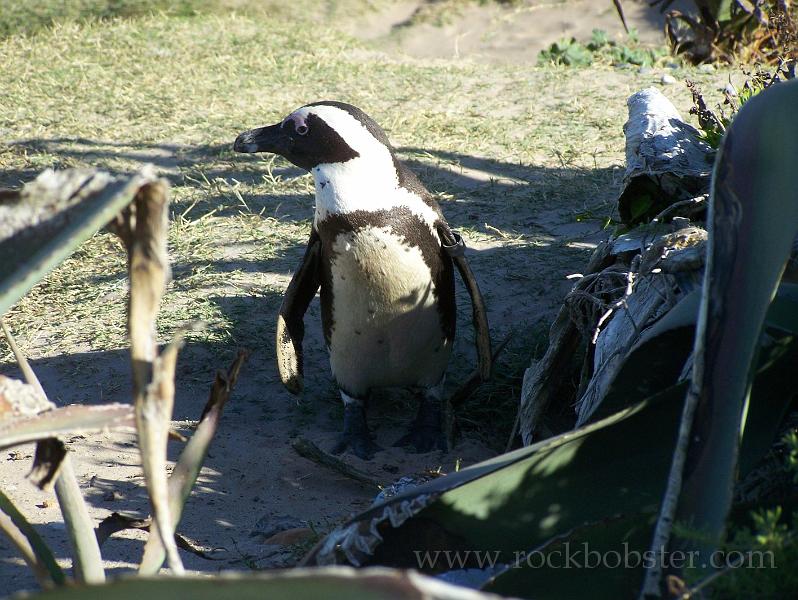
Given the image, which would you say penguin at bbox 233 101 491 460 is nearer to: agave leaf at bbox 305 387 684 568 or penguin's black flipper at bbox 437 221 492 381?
penguin's black flipper at bbox 437 221 492 381

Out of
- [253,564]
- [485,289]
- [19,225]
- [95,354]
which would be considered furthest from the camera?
[485,289]

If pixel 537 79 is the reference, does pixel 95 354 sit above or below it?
below

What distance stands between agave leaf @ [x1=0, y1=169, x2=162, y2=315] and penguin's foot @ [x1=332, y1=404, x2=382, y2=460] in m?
2.00

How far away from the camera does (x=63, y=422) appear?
1.20m

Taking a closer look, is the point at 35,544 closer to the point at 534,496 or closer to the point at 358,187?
the point at 534,496

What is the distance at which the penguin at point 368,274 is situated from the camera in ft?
9.60

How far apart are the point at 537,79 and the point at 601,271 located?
4.16 meters

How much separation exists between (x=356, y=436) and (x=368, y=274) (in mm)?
627

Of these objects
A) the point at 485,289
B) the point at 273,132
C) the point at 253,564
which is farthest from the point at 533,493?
the point at 485,289

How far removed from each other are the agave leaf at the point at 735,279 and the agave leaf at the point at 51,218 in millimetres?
770

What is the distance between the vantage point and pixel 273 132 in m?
3.10

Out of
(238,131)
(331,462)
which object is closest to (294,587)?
(331,462)

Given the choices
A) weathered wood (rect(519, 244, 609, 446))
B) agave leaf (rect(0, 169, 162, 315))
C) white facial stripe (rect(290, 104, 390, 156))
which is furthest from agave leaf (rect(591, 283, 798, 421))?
white facial stripe (rect(290, 104, 390, 156))

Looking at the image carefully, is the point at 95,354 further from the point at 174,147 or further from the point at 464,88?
the point at 464,88
